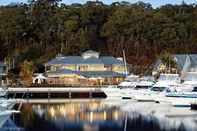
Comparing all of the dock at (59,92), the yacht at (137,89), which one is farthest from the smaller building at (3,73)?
the yacht at (137,89)

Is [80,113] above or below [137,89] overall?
below

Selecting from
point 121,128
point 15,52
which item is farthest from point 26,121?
point 15,52

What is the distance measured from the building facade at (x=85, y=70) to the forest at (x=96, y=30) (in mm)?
4121

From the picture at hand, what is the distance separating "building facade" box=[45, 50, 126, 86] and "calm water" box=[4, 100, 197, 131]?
2663 cm

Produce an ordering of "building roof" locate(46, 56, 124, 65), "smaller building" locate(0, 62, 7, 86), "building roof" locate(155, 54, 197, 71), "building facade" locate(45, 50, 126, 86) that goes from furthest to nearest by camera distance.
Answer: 1. "building roof" locate(46, 56, 124, 65)
2. "building roof" locate(155, 54, 197, 71)
3. "building facade" locate(45, 50, 126, 86)
4. "smaller building" locate(0, 62, 7, 86)

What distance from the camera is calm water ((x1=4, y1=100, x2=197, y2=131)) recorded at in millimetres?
35125

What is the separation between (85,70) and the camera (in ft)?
272

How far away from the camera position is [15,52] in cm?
8894

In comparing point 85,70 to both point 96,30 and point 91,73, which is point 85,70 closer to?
point 91,73

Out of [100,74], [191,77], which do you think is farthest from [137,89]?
[100,74]

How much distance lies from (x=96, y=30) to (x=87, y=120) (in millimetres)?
64090

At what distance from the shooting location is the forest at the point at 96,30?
91.6 meters

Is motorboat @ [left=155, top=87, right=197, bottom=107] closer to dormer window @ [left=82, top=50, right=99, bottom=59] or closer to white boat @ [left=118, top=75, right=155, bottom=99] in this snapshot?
white boat @ [left=118, top=75, right=155, bottom=99]

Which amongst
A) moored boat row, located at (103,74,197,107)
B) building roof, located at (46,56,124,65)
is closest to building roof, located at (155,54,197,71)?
building roof, located at (46,56,124,65)
